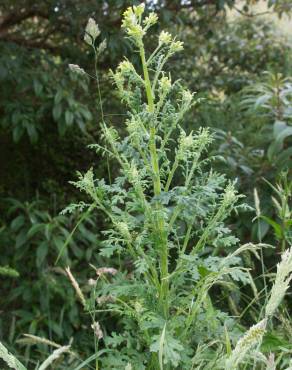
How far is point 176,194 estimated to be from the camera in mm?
1416

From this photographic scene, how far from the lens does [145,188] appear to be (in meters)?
1.52

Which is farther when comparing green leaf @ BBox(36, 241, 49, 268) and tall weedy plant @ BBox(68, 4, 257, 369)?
green leaf @ BBox(36, 241, 49, 268)

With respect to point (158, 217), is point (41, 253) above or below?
below

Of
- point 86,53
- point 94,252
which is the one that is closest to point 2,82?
point 86,53

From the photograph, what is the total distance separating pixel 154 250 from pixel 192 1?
2329 mm

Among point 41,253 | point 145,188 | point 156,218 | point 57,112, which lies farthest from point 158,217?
point 57,112

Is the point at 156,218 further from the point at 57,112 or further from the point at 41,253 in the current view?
the point at 57,112

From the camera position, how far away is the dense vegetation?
1442 mm

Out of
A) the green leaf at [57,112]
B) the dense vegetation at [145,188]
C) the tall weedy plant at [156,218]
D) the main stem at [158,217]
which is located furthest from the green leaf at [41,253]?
the main stem at [158,217]

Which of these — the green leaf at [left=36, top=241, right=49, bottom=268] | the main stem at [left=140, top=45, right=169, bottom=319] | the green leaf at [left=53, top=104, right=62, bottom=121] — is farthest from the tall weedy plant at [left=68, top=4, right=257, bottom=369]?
the green leaf at [left=53, top=104, right=62, bottom=121]

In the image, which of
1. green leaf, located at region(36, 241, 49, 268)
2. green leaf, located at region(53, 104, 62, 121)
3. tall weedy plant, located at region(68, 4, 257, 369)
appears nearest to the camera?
tall weedy plant, located at region(68, 4, 257, 369)

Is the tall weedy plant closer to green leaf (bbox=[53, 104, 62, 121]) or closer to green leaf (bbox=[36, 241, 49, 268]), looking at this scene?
green leaf (bbox=[36, 241, 49, 268])

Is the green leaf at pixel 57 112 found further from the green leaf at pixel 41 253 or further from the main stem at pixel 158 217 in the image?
the main stem at pixel 158 217

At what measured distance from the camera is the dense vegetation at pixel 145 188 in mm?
1442
